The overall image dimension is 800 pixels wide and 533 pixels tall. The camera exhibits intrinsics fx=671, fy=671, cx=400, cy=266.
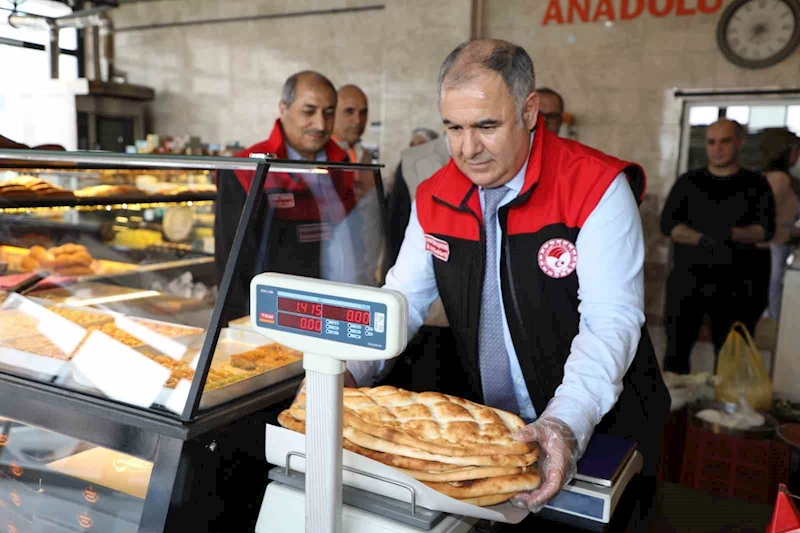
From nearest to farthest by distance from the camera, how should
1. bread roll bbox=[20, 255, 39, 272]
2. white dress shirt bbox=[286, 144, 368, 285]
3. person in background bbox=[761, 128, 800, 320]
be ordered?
white dress shirt bbox=[286, 144, 368, 285] → bread roll bbox=[20, 255, 39, 272] → person in background bbox=[761, 128, 800, 320]

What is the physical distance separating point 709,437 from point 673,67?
421 cm

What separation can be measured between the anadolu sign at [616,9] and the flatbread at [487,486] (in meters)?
5.98

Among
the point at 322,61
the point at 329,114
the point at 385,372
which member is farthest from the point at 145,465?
the point at 322,61

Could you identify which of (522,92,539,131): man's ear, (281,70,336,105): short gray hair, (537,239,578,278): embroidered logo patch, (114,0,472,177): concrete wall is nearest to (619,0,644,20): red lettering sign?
(114,0,472,177): concrete wall

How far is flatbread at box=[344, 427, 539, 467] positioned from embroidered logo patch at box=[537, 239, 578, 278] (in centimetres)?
60

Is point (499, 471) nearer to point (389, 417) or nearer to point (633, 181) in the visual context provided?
point (389, 417)

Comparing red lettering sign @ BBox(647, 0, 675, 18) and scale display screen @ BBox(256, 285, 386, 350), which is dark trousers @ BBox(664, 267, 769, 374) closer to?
red lettering sign @ BBox(647, 0, 675, 18)

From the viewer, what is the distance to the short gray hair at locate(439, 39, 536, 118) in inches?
55.6

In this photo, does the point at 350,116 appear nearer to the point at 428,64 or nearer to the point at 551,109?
the point at 551,109

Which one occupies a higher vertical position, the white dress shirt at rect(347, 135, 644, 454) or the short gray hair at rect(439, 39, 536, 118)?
the short gray hair at rect(439, 39, 536, 118)

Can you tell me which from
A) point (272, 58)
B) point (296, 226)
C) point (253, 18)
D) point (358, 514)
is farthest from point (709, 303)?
point (253, 18)

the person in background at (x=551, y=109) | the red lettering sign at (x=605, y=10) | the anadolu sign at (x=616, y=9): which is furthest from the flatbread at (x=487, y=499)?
the red lettering sign at (x=605, y=10)

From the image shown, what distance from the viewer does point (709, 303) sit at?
5473 mm

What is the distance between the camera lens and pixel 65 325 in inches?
72.7
